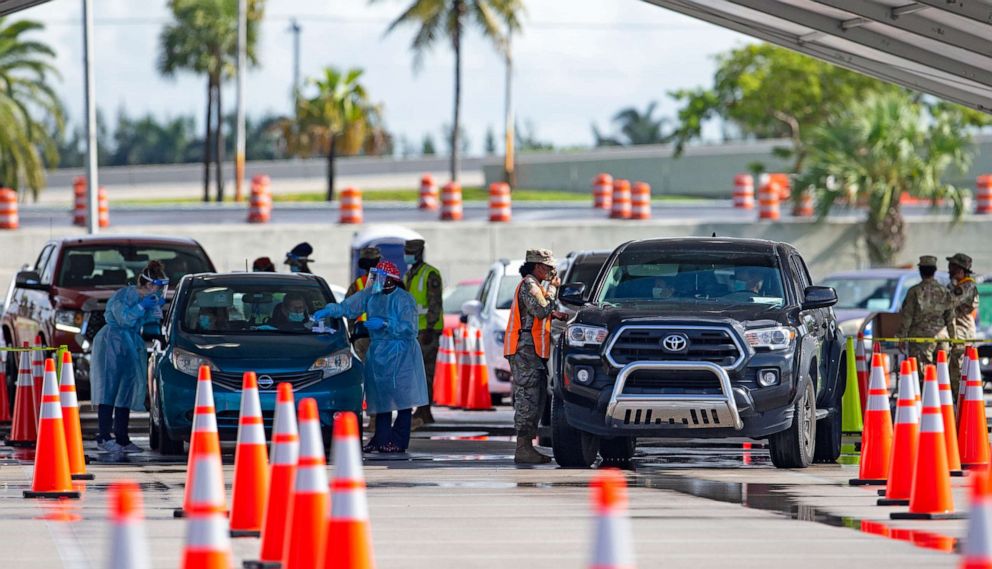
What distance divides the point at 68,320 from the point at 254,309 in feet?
12.9

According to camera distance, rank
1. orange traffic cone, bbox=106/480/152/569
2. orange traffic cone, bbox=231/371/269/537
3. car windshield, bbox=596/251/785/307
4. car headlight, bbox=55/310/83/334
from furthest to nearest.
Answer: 1. car headlight, bbox=55/310/83/334
2. car windshield, bbox=596/251/785/307
3. orange traffic cone, bbox=231/371/269/537
4. orange traffic cone, bbox=106/480/152/569

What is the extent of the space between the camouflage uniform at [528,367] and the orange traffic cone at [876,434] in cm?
293

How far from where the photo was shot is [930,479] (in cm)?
1129

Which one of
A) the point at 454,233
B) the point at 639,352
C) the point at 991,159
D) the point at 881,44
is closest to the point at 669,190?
the point at 991,159

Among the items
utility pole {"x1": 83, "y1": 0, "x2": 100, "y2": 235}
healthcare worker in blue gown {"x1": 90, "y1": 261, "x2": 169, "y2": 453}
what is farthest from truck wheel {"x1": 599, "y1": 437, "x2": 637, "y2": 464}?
utility pole {"x1": 83, "y1": 0, "x2": 100, "y2": 235}

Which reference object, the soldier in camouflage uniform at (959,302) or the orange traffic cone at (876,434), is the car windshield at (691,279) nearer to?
the orange traffic cone at (876,434)

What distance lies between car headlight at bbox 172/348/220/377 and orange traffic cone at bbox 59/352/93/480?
1844mm

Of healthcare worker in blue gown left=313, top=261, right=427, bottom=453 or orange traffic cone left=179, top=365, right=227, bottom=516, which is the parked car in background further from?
orange traffic cone left=179, top=365, right=227, bottom=516

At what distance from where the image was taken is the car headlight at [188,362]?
51.9 feet

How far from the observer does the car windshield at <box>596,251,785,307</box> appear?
15.1 meters

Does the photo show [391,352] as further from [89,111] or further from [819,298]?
[89,111]

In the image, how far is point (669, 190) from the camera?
75.0 meters

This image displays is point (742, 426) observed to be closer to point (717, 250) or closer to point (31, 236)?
point (717, 250)

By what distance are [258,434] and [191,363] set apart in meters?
5.75
